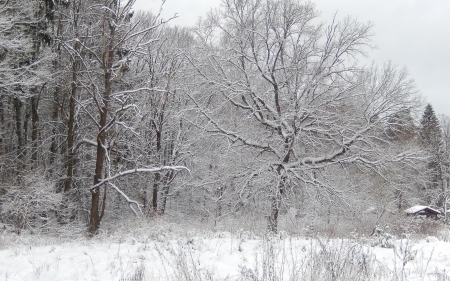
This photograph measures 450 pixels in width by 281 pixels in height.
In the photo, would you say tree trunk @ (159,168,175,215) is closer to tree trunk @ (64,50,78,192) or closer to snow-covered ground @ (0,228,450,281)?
tree trunk @ (64,50,78,192)

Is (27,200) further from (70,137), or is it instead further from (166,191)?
(166,191)

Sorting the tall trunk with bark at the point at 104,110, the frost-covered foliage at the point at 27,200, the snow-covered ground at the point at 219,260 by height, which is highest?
the tall trunk with bark at the point at 104,110

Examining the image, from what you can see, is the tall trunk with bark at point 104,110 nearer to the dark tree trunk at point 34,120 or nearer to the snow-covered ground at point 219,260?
the snow-covered ground at point 219,260

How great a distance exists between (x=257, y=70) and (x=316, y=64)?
2.35m

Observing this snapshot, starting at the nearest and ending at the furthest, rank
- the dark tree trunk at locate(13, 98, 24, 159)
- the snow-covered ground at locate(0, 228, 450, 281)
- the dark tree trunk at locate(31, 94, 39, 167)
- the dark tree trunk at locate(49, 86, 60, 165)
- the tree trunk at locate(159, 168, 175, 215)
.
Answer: the snow-covered ground at locate(0, 228, 450, 281)
the dark tree trunk at locate(31, 94, 39, 167)
the dark tree trunk at locate(13, 98, 24, 159)
the dark tree trunk at locate(49, 86, 60, 165)
the tree trunk at locate(159, 168, 175, 215)

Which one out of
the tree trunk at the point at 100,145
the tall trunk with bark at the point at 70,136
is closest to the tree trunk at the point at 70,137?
the tall trunk with bark at the point at 70,136

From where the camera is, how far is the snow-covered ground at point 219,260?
4.58 m

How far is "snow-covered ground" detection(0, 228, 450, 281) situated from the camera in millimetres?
4578

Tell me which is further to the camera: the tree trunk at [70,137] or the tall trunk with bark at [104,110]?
the tree trunk at [70,137]

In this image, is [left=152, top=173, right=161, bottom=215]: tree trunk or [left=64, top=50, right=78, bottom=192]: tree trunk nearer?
[left=64, top=50, right=78, bottom=192]: tree trunk

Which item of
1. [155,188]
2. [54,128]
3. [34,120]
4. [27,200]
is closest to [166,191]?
[155,188]

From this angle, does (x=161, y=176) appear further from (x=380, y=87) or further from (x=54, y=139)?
(x=380, y=87)

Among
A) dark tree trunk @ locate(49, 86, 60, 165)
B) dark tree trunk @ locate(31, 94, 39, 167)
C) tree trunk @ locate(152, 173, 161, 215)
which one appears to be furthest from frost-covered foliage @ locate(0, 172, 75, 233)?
tree trunk @ locate(152, 173, 161, 215)

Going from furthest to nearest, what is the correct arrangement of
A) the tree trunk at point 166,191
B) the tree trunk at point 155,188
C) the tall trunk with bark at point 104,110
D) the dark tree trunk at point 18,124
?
the tree trunk at point 166,191
the tree trunk at point 155,188
the dark tree trunk at point 18,124
the tall trunk with bark at point 104,110
